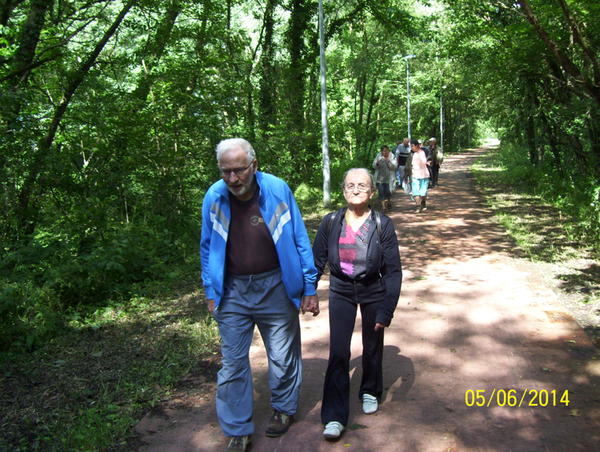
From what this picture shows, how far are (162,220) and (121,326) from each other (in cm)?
341

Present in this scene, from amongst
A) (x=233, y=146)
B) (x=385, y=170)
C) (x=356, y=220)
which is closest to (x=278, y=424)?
(x=356, y=220)

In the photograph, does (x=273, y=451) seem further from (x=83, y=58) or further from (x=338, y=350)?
→ (x=83, y=58)

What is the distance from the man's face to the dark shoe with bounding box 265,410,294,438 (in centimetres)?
162

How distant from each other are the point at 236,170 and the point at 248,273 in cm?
69

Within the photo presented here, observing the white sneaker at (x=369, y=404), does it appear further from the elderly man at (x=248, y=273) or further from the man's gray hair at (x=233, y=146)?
the man's gray hair at (x=233, y=146)

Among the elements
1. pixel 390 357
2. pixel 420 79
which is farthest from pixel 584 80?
pixel 420 79

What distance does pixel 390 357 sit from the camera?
4875mm

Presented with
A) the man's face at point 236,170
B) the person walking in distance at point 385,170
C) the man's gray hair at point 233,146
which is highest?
the man's gray hair at point 233,146

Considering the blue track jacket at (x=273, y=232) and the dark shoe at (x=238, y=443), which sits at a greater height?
the blue track jacket at (x=273, y=232)

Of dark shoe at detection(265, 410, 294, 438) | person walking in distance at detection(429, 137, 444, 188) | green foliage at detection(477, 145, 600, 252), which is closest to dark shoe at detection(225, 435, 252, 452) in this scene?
dark shoe at detection(265, 410, 294, 438)

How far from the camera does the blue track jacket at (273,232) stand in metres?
3.32

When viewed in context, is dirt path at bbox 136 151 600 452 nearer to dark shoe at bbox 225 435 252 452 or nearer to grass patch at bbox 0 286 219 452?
dark shoe at bbox 225 435 252 452

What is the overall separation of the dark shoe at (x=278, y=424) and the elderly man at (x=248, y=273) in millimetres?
30

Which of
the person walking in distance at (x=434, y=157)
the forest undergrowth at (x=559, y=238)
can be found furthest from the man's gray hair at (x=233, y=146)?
the person walking in distance at (x=434, y=157)
